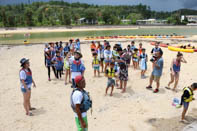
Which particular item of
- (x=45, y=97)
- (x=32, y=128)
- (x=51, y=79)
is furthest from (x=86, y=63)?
(x=32, y=128)

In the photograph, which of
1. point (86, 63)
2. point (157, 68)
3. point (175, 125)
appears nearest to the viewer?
point (175, 125)

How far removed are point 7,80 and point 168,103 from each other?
27.0 ft

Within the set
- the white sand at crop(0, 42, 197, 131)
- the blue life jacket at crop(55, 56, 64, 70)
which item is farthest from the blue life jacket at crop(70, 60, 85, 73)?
the blue life jacket at crop(55, 56, 64, 70)

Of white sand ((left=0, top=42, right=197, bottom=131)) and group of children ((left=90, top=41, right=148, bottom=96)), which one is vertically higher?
group of children ((left=90, top=41, right=148, bottom=96))

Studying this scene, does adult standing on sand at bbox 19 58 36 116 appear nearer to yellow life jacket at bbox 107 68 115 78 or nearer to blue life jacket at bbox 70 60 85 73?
blue life jacket at bbox 70 60 85 73

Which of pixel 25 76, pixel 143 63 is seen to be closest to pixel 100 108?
pixel 25 76

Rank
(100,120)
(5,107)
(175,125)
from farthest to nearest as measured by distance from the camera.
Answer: (5,107)
(100,120)
(175,125)

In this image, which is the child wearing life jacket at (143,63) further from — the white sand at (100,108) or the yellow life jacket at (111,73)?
the yellow life jacket at (111,73)

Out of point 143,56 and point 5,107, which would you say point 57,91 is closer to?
point 5,107

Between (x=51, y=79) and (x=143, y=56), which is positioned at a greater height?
(x=143, y=56)

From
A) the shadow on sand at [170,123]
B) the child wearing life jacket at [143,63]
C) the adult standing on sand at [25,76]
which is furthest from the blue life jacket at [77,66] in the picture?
the child wearing life jacket at [143,63]

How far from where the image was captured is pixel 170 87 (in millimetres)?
8047

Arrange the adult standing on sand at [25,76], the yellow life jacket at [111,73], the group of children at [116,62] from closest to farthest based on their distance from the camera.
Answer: the adult standing on sand at [25,76]
the yellow life jacket at [111,73]
the group of children at [116,62]

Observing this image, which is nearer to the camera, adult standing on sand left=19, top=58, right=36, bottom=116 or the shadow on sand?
the shadow on sand
